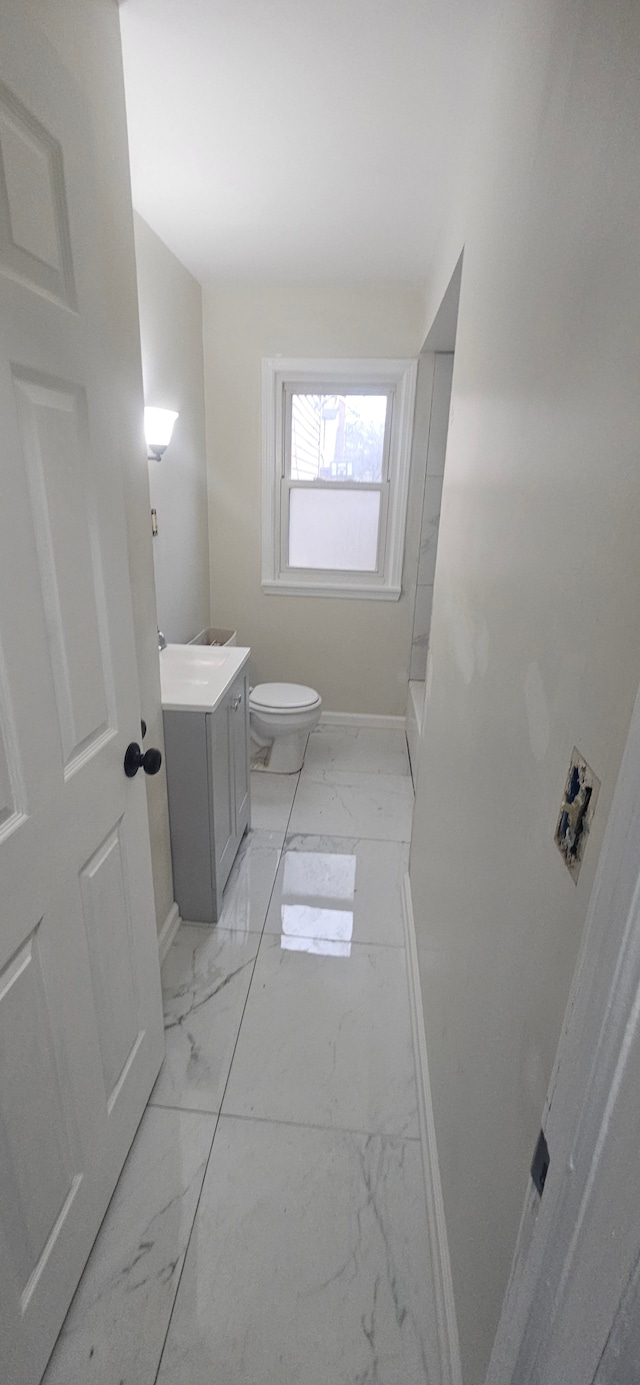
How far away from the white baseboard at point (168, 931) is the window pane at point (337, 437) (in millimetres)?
2348

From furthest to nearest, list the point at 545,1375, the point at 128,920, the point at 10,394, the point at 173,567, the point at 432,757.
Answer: the point at 173,567
the point at 432,757
the point at 128,920
the point at 10,394
the point at 545,1375

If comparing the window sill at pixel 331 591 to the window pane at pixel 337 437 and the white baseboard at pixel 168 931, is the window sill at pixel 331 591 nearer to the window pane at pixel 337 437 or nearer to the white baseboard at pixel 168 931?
the window pane at pixel 337 437

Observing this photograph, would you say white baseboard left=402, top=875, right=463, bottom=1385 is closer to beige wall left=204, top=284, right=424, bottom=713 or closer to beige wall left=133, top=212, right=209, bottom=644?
beige wall left=133, top=212, right=209, bottom=644

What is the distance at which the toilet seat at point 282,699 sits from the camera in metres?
2.79

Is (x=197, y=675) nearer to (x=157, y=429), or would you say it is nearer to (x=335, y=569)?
(x=157, y=429)

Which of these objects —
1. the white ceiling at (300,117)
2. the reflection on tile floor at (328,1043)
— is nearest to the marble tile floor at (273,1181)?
the reflection on tile floor at (328,1043)

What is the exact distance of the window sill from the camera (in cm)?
329

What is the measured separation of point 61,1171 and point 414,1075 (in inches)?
34.9

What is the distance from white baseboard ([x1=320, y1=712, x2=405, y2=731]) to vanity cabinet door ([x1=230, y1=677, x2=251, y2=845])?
1.26 m

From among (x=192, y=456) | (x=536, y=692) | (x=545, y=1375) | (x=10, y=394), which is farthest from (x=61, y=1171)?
(x=192, y=456)

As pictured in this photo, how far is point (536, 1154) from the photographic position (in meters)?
0.56

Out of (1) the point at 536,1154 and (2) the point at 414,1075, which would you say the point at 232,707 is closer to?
(2) the point at 414,1075

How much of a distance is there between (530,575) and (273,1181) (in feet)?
4.50

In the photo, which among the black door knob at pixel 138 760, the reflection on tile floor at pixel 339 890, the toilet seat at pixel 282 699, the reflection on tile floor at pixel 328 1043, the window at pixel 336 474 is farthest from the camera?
the window at pixel 336 474
